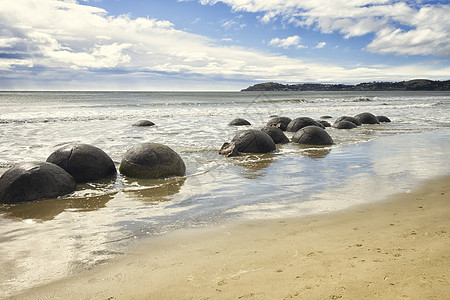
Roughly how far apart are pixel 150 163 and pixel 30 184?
2257 mm

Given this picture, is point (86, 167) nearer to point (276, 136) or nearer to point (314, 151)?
point (314, 151)

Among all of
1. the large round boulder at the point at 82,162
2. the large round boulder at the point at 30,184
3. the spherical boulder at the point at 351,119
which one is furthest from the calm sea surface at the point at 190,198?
the spherical boulder at the point at 351,119

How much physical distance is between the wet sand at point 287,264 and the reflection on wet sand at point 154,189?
1.66 metres

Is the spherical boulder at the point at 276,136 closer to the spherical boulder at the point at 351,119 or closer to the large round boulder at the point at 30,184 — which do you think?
the spherical boulder at the point at 351,119

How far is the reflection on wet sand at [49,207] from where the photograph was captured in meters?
4.89

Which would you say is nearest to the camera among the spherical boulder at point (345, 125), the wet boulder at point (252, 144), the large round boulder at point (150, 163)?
the large round boulder at point (150, 163)

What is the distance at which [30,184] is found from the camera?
557cm

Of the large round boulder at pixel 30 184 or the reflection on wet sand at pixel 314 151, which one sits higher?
the large round boulder at pixel 30 184

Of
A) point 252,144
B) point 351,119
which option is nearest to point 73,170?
point 252,144

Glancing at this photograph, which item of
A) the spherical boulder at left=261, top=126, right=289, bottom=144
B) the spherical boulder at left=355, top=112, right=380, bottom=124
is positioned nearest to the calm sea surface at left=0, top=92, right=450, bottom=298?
the spherical boulder at left=261, top=126, right=289, bottom=144

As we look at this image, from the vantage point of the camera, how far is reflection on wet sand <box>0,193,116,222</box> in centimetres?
489

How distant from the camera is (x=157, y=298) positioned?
2717mm

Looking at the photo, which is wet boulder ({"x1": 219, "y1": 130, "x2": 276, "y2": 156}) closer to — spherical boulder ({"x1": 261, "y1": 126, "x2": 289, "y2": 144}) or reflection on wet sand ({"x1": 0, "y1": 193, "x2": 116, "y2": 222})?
spherical boulder ({"x1": 261, "y1": 126, "x2": 289, "y2": 144})

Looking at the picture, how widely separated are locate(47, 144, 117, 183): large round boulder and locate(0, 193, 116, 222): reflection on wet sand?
116 cm
